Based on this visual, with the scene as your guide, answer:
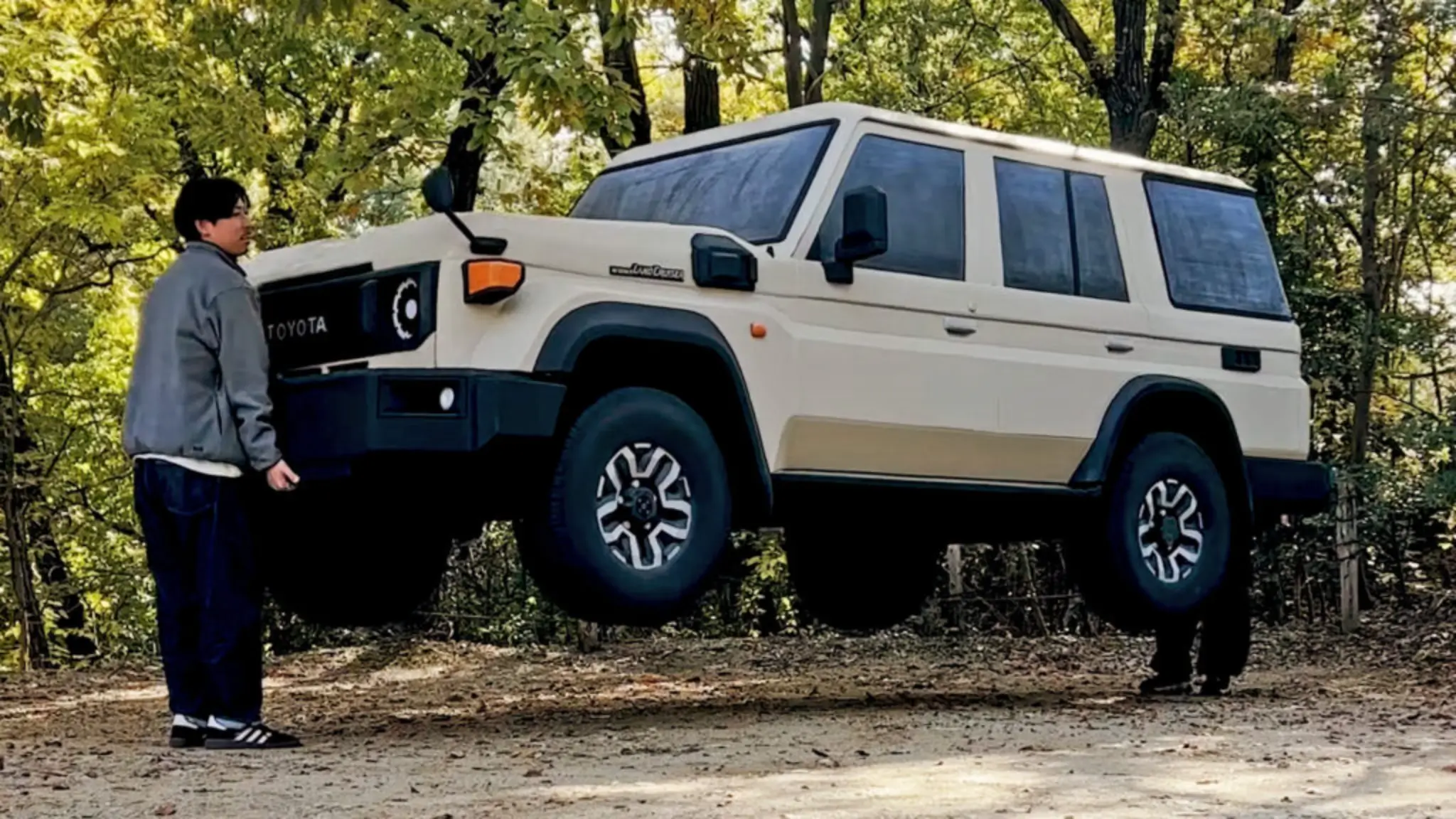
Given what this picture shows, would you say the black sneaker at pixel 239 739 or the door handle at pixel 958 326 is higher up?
the door handle at pixel 958 326

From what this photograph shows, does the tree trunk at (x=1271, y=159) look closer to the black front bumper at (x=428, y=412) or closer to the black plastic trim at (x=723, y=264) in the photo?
the black plastic trim at (x=723, y=264)

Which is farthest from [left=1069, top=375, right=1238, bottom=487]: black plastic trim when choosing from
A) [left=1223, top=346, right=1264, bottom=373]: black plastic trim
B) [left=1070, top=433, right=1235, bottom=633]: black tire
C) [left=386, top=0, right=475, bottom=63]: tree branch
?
[left=386, top=0, right=475, bottom=63]: tree branch

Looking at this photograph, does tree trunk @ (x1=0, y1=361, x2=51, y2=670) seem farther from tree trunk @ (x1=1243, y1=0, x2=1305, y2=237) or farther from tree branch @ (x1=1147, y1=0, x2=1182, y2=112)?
tree trunk @ (x1=1243, y1=0, x2=1305, y2=237)

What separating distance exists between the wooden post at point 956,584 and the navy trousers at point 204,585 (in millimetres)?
9541

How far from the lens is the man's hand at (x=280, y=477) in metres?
6.27

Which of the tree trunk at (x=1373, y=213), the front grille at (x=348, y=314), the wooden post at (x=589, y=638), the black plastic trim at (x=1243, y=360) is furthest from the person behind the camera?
the wooden post at (x=589, y=638)

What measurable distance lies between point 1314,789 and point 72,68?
9073 millimetres

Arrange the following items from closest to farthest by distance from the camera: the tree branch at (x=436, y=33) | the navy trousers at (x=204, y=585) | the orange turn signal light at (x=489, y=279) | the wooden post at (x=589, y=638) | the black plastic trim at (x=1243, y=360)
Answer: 1. the orange turn signal light at (x=489, y=279)
2. the navy trousers at (x=204, y=585)
3. the black plastic trim at (x=1243, y=360)
4. the tree branch at (x=436, y=33)
5. the wooden post at (x=589, y=638)

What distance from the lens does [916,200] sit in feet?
25.7

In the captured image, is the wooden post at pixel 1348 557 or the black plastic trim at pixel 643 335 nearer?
the black plastic trim at pixel 643 335

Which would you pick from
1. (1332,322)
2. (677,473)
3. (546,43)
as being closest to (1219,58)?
(1332,322)

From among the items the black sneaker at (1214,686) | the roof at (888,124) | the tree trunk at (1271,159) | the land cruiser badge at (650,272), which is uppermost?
the tree trunk at (1271,159)

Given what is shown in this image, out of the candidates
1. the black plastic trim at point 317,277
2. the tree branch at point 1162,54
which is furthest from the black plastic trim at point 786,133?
the tree branch at point 1162,54

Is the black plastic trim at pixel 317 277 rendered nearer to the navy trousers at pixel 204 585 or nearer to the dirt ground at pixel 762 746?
the navy trousers at pixel 204 585
